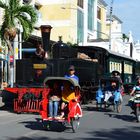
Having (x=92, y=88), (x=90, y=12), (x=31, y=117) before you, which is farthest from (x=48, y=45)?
(x=90, y=12)

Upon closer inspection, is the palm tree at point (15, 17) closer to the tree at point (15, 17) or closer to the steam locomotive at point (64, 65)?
the tree at point (15, 17)

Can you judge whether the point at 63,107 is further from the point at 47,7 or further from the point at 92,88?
the point at 47,7

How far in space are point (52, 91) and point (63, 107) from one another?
2.43ft

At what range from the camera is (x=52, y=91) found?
14.8 meters

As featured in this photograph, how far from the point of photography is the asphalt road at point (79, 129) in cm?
1293

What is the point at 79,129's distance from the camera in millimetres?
14633

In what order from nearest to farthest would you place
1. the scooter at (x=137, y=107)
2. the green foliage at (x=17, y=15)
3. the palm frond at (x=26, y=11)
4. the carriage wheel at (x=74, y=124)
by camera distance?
1. the carriage wheel at (x=74, y=124)
2. the scooter at (x=137, y=107)
3. the palm frond at (x=26, y=11)
4. the green foliage at (x=17, y=15)

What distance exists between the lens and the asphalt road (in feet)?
42.4

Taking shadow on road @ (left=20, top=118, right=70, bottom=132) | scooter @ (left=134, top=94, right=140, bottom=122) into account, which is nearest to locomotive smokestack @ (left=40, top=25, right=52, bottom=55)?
shadow on road @ (left=20, top=118, right=70, bottom=132)

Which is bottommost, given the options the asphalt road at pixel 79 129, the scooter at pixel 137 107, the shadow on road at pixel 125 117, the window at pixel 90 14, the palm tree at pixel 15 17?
the asphalt road at pixel 79 129

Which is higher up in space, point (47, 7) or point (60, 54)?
point (47, 7)

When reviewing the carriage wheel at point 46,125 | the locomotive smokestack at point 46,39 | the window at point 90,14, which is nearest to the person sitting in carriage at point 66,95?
the carriage wheel at point 46,125

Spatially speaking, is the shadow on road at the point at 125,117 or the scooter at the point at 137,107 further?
the shadow on road at the point at 125,117

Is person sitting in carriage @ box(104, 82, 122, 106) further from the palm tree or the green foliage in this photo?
the green foliage
